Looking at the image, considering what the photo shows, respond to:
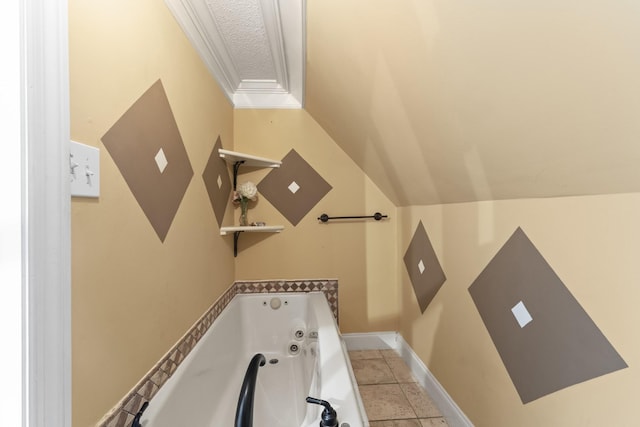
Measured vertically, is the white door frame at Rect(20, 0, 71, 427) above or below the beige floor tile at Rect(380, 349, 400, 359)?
above

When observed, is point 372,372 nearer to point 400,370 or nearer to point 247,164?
point 400,370

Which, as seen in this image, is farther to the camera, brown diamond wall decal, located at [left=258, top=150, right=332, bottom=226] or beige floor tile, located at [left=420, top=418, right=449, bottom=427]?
brown diamond wall decal, located at [left=258, top=150, right=332, bottom=226]

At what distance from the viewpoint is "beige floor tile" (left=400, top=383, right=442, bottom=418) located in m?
1.52

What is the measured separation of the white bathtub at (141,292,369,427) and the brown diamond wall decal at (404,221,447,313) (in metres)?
0.68

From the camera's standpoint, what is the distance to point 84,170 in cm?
67

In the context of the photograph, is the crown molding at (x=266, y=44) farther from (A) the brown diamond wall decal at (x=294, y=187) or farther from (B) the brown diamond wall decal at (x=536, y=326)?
(B) the brown diamond wall decal at (x=536, y=326)

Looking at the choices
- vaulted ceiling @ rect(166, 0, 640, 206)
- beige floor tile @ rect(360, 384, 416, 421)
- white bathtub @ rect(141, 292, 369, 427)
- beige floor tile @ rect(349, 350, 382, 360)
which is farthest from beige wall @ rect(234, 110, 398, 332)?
vaulted ceiling @ rect(166, 0, 640, 206)

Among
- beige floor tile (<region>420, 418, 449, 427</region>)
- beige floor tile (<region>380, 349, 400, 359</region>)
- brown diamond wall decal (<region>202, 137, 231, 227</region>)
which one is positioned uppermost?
brown diamond wall decal (<region>202, 137, 231, 227</region>)

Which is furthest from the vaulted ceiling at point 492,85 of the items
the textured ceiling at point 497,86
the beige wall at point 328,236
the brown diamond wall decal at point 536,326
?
the beige wall at point 328,236

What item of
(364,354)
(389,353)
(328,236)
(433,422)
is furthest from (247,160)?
(433,422)

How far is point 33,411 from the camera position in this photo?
52 centimetres

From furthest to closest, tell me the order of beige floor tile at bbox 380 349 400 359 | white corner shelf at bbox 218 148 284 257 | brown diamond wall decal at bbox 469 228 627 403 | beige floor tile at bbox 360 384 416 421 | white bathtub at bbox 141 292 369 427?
beige floor tile at bbox 380 349 400 359 < white corner shelf at bbox 218 148 284 257 < beige floor tile at bbox 360 384 416 421 < white bathtub at bbox 141 292 369 427 < brown diamond wall decal at bbox 469 228 627 403

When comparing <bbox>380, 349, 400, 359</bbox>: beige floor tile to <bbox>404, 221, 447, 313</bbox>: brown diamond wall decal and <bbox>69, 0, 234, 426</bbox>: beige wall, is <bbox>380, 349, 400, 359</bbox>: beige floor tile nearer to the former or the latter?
<bbox>404, 221, 447, 313</bbox>: brown diamond wall decal

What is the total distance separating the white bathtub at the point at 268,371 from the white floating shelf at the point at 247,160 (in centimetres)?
107
